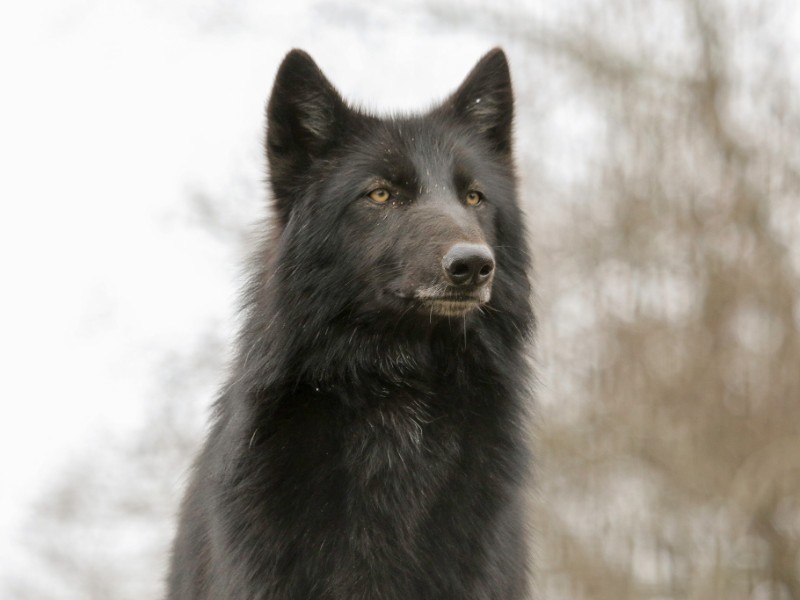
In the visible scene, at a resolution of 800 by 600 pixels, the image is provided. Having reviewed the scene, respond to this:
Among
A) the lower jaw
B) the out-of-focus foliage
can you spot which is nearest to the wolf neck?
the lower jaw

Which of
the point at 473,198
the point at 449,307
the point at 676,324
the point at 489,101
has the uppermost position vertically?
the point at 489,101

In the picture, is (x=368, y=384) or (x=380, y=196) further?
(x=380, y=196)

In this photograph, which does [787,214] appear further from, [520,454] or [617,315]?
[520,454]

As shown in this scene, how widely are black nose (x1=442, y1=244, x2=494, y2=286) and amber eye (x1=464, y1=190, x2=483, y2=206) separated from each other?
2.18ft

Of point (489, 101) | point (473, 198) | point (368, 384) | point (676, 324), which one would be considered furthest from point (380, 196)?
point (676, 324)

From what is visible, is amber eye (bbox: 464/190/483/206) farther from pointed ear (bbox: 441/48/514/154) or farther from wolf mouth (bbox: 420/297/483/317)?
wolf mouth (bbox: 420/297/483/317)

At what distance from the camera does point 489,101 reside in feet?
17.9

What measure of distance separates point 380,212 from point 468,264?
63 centimetres

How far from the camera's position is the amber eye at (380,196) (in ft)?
15.5

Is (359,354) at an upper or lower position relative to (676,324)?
upper

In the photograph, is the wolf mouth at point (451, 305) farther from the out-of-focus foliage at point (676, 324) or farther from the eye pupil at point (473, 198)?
the out-of-focus foliage at point (676, 324)

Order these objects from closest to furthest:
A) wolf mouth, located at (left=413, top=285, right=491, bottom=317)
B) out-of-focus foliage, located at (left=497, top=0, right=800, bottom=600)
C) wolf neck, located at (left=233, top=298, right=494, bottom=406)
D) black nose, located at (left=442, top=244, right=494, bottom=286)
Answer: black nose, located at (left=442, top=244, right=494, bottom=286), wolf mouth, located at (left=413, top=285, right=491, bottom=317), wolf neck, located at (left=233, top=298, right=494, bottom=406), out-of-focus foliage, located at (left=497, top=0, right=800, bottom=600)

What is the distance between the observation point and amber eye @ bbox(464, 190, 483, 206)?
16.2ft

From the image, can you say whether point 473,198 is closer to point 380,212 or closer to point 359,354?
point 380,212
